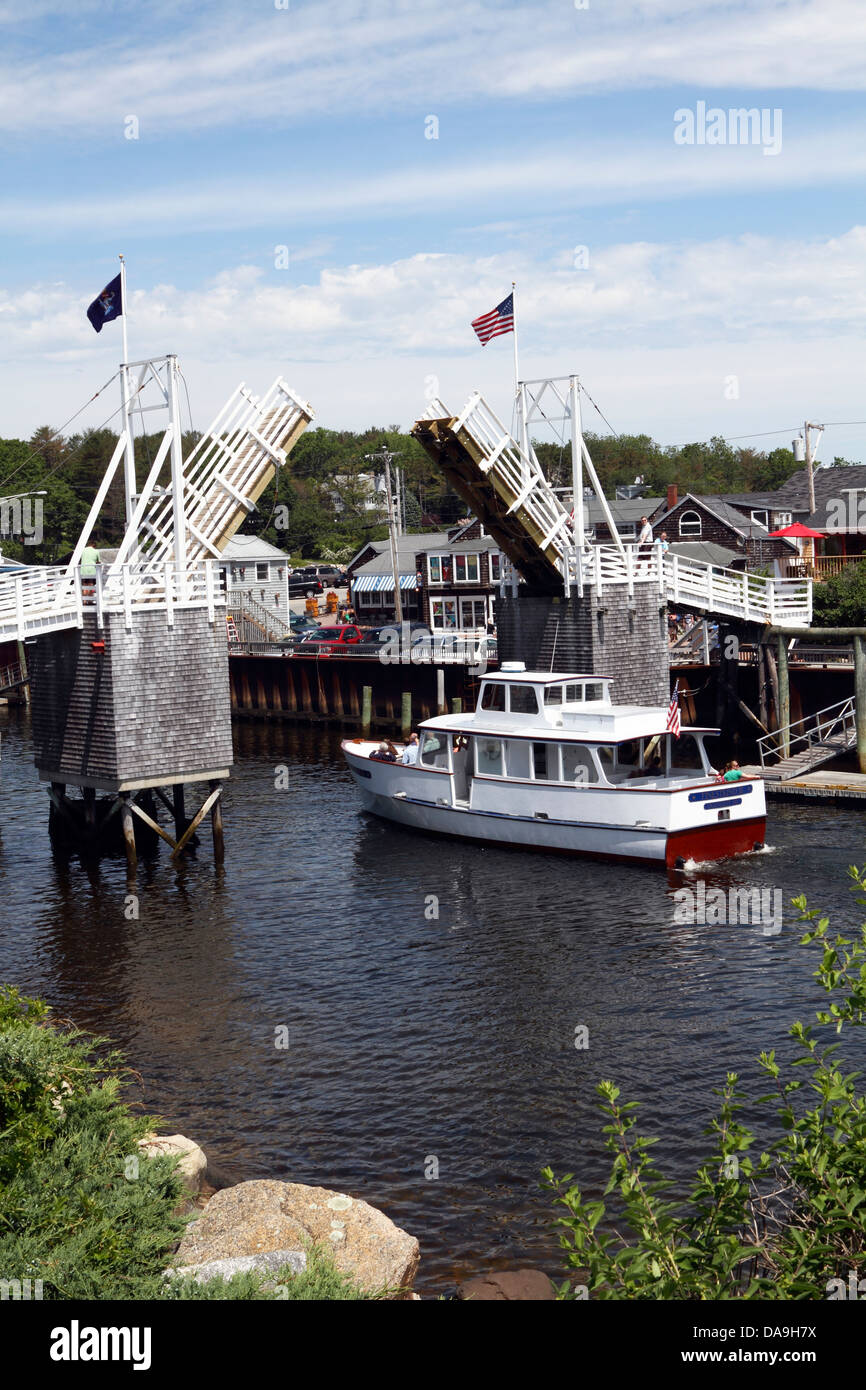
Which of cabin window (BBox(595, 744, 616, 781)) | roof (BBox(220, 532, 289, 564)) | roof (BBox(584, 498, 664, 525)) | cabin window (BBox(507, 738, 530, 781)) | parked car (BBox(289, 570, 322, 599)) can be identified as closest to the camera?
cabin window (BBox(595, 744, 616, 781))

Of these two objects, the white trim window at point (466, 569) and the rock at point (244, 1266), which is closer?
the rock at point (244, 1266)

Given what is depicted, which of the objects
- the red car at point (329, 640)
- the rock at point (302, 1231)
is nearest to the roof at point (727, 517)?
the red car at point (329, 640)

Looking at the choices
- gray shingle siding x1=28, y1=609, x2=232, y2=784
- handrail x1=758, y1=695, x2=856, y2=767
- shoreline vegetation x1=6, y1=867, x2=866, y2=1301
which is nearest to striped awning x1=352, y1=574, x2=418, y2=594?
handrail x1=758, y1=695, x2=856, y2=767

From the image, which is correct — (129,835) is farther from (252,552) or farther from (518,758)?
(252,552)

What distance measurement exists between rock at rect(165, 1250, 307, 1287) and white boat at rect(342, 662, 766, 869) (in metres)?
20.7

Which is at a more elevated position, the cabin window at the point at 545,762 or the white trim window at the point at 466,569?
the white trim window at the point at 466,569

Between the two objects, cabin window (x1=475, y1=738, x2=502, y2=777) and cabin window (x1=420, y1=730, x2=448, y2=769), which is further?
cabin window (x1=420, y1=730, x2=448, y2=769)

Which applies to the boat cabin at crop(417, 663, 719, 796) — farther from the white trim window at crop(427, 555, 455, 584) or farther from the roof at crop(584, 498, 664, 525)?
the white trim window at crop(427, 555, 455, 584)

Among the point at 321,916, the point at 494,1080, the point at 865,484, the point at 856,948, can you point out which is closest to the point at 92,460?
the point at 865,484

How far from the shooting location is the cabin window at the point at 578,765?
106 ft

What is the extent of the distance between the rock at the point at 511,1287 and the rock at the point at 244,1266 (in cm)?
224

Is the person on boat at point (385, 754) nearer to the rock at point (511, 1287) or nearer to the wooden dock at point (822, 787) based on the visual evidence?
the wooden dock at point (822, 787)

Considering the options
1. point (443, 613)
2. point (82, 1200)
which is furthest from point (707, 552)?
point (82, 1200)

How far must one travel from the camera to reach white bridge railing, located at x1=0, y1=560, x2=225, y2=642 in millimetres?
30672
